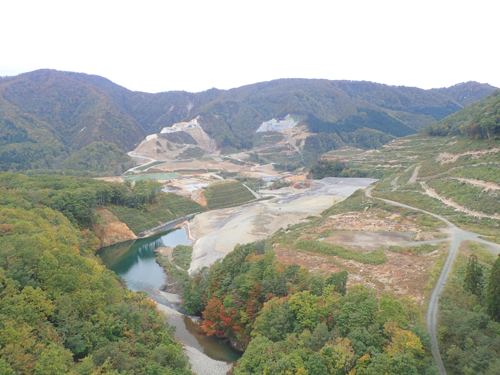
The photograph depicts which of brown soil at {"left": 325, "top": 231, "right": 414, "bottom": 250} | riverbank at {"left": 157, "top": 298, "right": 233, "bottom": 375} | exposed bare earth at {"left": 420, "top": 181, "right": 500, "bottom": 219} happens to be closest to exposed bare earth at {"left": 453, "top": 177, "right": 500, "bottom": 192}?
exposed bare earth at {"left": 420, "top": 181, "right": 500, "bottom": 219}

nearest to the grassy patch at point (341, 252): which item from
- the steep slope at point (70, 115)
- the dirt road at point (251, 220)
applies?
the dirt road at point (251, 220)

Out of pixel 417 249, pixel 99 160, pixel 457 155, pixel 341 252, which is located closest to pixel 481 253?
pixel 417 249

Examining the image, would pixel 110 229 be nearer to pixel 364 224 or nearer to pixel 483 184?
pixel 364 224

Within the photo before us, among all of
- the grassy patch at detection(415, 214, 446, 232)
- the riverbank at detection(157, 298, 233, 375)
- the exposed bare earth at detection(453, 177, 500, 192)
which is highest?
the exposed bare earth at detection(453, 177, 500, 192)

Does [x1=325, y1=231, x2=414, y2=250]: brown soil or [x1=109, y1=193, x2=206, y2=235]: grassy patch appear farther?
[x1=109, y1=193, x2=206, y2=235]: grassy patch

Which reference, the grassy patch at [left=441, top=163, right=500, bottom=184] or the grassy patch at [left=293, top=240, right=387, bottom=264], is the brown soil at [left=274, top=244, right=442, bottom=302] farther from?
the grassy patch at [left=441, top=163, right=500, bottom=184]

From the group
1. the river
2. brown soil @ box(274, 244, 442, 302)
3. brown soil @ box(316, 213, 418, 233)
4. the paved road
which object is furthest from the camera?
brown soil @ box(316, 213, 418, 233)
